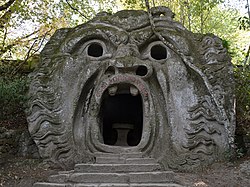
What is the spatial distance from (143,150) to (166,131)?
0.62 meters

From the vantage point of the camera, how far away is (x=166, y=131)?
601cm

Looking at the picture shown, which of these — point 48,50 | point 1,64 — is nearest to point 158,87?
point 48,50

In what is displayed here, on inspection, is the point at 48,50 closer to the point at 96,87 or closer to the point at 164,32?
the point at 96,87

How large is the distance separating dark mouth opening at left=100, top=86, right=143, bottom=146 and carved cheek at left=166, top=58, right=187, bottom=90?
1637 millimetres

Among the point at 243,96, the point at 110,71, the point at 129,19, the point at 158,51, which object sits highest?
the point at 129,19

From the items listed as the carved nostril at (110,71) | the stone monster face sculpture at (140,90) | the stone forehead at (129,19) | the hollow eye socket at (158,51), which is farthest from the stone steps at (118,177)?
the stone forehead at (129,19)

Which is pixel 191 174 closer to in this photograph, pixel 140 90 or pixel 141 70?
pixel 140 90

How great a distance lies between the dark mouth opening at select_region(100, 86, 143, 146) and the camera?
7883 millimetres

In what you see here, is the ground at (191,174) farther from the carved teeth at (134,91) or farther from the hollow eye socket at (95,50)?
the hollow eye socket at (95,50)

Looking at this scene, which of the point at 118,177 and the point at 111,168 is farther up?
the point at 111,168

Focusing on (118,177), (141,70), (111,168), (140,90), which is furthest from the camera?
(141,70)

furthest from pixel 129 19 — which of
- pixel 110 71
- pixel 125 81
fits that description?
pixel 125 81

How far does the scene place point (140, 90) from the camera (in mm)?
6137

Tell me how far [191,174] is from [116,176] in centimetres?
146
